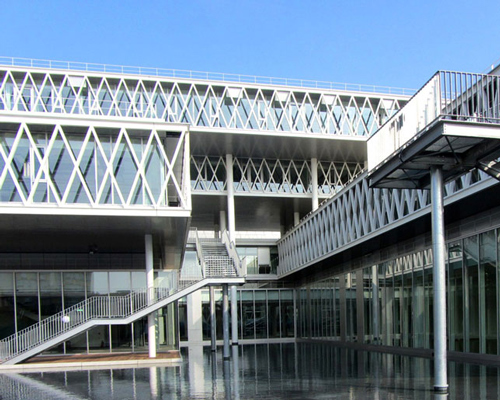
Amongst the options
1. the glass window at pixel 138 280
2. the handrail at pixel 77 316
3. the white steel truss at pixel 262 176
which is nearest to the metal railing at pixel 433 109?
the handrail at pixel 77 316

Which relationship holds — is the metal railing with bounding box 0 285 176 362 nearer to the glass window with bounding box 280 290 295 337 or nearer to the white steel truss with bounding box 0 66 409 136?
the white steel truss with bounding box 0 66 409 136

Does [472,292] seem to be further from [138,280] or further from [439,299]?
[138,280]

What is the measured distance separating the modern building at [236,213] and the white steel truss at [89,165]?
6cm

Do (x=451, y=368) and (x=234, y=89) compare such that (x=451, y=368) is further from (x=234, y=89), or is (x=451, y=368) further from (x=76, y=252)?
(x=234, y=89)

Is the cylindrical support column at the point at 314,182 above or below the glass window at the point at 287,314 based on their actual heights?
above

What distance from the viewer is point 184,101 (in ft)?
130

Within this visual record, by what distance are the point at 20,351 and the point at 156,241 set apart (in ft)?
26.6

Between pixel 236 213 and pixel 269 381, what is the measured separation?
29571 millimetres

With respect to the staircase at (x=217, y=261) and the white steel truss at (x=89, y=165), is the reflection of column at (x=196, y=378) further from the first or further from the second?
the white steel truss at (x=89, y=165)

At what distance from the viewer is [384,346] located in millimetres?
30000

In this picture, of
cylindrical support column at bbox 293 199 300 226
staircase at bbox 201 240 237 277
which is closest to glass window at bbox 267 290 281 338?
cylindrical support column at bbox 293 199 300 226

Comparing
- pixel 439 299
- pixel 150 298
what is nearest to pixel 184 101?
pixel 150 298

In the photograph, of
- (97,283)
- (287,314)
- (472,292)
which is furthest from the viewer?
(287,314)

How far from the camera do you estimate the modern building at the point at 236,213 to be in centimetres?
2128
